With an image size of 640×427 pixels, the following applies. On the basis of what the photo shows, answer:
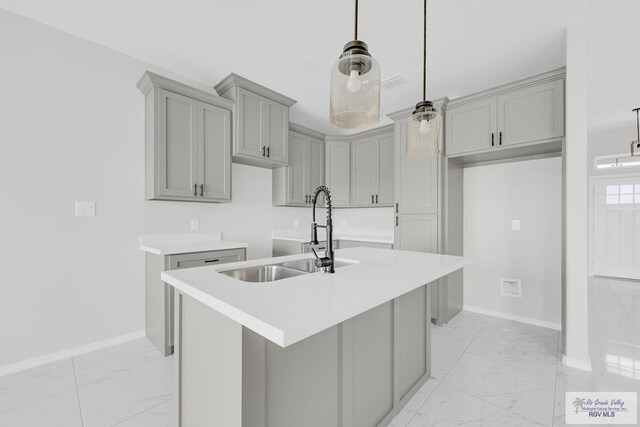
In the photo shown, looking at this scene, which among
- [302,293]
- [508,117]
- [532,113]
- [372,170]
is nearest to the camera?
[302,293]

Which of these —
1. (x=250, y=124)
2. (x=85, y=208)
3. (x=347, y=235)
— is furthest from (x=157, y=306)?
(x=347, y=235)

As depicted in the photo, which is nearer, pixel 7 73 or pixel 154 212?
pixel 7 73

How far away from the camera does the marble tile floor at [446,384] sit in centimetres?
166

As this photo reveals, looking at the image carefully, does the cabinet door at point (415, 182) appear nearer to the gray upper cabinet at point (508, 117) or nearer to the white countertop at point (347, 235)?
the gray upper cabinet at point (508, 117)

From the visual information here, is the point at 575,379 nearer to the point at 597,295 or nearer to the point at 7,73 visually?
the point at 597,295

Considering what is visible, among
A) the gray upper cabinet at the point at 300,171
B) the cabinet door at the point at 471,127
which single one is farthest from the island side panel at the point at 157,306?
the cabinet door at the point at 471,127

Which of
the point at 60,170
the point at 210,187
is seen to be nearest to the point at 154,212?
the point at 210,187

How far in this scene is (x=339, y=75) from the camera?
1.28 metres

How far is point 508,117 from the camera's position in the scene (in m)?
2.79

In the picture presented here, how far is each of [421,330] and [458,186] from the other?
7.15ft

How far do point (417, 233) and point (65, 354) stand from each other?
11.7ft

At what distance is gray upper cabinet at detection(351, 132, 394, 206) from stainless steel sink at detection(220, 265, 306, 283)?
257 cm

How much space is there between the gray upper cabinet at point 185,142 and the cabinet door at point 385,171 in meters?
2.09

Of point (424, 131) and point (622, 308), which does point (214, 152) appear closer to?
point (424, 131)
